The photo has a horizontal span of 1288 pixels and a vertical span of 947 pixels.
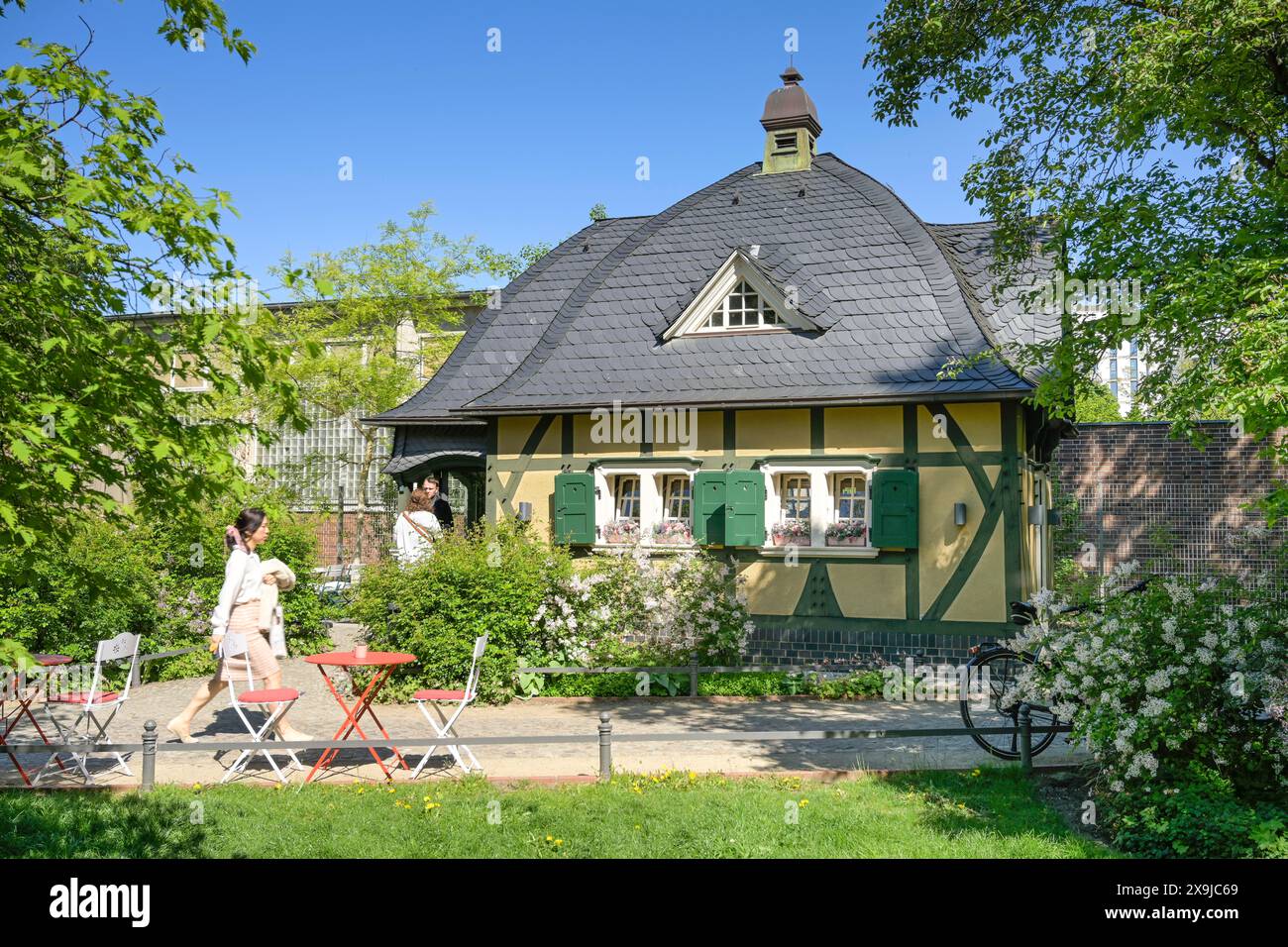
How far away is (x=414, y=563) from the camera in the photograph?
11633 millimetres

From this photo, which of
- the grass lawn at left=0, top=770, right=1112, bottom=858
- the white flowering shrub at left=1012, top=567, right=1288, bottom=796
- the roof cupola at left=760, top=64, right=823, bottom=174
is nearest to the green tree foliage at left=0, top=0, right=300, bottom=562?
the grass lawn at left=0, top=770, right=1112, bottom=858

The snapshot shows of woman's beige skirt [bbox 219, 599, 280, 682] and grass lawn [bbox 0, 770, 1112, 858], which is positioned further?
woman's beige skirt [bbox 219, 599, 280, 682]

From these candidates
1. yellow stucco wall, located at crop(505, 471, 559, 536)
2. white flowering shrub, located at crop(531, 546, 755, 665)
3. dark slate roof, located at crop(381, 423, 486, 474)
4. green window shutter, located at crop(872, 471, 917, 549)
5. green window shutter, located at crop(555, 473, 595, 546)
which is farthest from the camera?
dark slate roof, located at crop(381, 423, 486, 474)

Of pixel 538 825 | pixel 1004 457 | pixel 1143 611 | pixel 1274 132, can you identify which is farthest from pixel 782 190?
pixel 538 825

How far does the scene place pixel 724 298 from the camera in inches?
589

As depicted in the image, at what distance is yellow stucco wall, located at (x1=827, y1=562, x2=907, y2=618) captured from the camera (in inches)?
512

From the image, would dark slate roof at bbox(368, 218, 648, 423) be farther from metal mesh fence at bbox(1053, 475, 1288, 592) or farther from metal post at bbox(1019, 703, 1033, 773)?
metal post at bbox(1019, 703, 1033, 773)

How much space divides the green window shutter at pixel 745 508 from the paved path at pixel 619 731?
262 centimetres

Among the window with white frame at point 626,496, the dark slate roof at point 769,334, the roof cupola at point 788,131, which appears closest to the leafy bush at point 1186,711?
the dark slate roof at point 769,334

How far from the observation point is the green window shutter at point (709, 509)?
1371cm

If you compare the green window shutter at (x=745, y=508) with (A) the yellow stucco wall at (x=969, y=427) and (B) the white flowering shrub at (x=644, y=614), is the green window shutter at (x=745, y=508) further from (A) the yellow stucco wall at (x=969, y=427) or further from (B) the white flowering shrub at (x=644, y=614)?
(A) the yellow stucco wall at (x=969, y=427)

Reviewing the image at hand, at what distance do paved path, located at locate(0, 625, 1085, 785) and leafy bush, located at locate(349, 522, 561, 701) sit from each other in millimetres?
426
